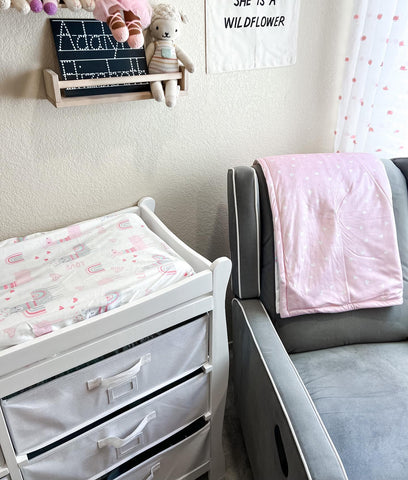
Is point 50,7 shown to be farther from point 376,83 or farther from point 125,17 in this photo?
point 376,83

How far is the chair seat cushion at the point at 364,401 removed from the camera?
1.05 meters

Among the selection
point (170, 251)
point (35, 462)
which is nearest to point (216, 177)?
point (170, 251)

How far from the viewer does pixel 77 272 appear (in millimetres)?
1104

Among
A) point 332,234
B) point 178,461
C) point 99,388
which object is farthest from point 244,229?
point 178,461

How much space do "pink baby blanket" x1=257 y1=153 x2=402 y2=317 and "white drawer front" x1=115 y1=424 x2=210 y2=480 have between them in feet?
1.62

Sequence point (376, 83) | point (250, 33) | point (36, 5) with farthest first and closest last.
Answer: point (376, 83) → point (250, 33) → point (36, 5)

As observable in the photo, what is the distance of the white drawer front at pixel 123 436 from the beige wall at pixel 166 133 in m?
0.62

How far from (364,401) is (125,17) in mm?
1219

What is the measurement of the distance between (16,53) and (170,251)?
645 mm

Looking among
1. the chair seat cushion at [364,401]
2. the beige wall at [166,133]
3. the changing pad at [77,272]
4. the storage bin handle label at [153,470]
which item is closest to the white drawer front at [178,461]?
the storage bin handle label at [153,470]

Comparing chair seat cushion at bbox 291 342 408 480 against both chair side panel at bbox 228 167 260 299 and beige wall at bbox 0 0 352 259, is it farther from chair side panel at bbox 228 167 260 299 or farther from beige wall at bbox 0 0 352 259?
beige wall at bbox 0 0 352 259

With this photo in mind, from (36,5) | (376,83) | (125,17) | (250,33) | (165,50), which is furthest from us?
(376,83)

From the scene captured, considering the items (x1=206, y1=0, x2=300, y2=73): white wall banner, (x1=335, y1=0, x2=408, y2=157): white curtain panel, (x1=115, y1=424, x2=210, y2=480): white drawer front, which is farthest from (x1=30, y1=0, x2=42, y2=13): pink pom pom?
(x1=115, y1=424, x2=210, y2=480): white drawer front

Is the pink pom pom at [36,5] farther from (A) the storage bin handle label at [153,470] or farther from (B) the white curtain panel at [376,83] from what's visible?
(A) the storage bin handle label at [153,470]
